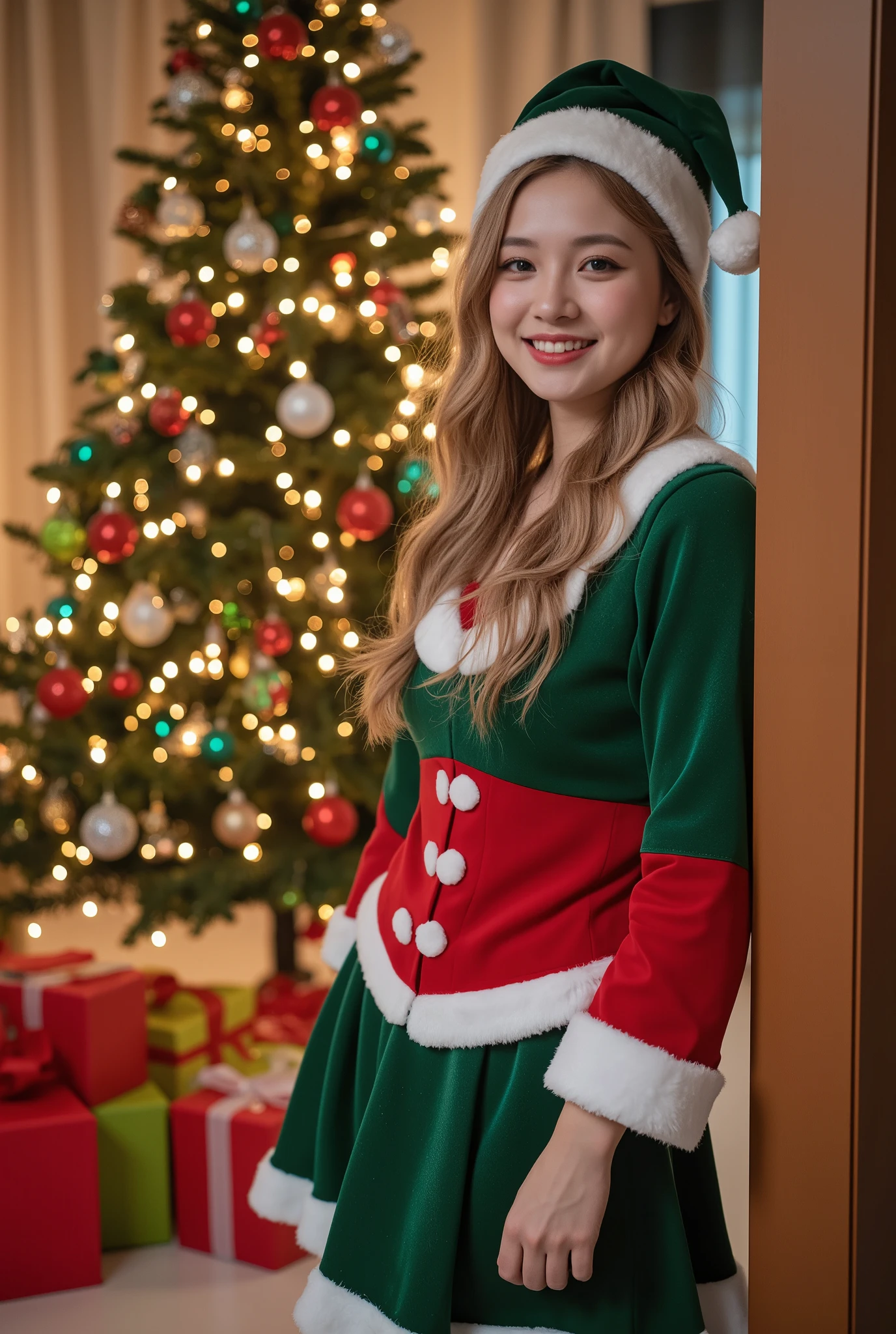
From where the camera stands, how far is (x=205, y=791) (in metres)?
2.20

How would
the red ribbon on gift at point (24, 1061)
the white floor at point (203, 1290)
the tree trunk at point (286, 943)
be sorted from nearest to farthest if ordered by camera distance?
the white floor at point (203, 1290)
the red ribbon on gift at point (24, 1061)
the tree trunk at point (286, 943)

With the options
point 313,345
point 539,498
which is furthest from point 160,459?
point 539,498

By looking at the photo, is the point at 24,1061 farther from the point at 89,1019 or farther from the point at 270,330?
the point at 270,330

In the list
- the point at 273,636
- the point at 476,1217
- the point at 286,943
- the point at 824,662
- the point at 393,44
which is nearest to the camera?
the point at 824,662

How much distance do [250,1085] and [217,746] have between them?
1.95 ft

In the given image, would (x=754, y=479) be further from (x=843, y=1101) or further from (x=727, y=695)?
(x=843, y=1101)

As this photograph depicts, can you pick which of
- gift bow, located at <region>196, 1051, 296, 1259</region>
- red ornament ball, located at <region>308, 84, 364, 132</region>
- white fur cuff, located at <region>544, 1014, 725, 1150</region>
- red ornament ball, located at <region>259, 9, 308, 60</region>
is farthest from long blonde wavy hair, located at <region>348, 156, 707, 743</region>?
red ornament ball, located at <region>259, 9, 308, 60</region>

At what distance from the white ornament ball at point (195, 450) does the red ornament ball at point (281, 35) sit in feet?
2.29

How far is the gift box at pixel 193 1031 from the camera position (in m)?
1.90

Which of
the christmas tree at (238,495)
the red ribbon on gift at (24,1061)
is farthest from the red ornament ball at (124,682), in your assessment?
the red ribbon on gift at (24,1061)

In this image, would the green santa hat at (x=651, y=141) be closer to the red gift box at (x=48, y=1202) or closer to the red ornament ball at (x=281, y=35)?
the red ornament ball at (x=281, y=35)

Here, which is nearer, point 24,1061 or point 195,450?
point 24,1061

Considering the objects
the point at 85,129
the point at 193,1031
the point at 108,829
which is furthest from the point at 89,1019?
the point at 85,129

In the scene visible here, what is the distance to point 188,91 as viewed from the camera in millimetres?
2125
